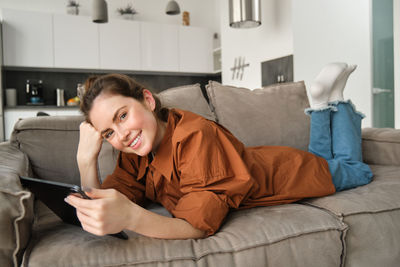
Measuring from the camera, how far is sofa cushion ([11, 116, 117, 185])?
4.72 ft

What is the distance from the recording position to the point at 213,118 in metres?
1.70

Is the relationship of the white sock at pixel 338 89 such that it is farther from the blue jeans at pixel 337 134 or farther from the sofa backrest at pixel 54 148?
the sofa backrest at pixel 54 148

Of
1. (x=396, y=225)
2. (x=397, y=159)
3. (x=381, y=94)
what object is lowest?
(x=396, y=225)

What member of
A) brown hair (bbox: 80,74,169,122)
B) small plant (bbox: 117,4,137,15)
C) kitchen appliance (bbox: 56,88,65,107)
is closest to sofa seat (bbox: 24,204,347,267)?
brown hair (bbox: 80,74,169,122)

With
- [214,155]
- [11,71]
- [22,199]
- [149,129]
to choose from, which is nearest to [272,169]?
[214,155]

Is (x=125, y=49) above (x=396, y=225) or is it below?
above

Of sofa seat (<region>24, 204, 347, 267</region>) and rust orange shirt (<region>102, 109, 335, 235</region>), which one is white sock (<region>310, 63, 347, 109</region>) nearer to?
rust orange shirt (<region>102, 109, 335, 235</region>)

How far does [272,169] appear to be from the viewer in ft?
4.14

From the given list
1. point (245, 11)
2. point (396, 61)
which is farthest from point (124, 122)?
point (396, 61)

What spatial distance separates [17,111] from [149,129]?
428 centimetres

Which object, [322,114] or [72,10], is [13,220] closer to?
[322,114]

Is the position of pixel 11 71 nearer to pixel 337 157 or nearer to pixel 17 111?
pixel 17 111

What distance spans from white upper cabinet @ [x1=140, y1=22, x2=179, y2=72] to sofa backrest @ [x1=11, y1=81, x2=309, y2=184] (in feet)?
12.9

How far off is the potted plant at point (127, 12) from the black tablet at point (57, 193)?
16.0 feet
